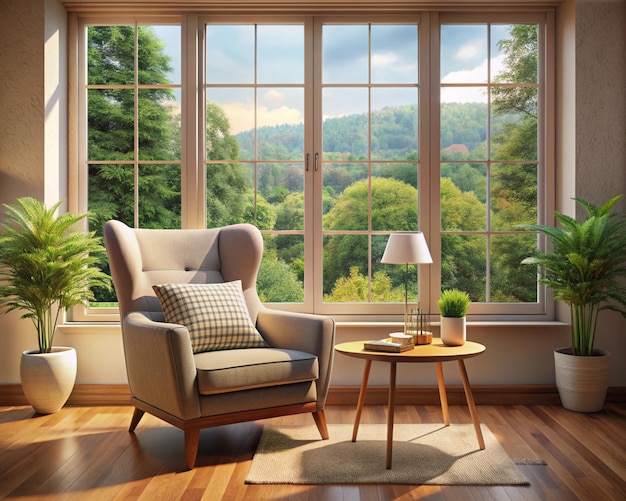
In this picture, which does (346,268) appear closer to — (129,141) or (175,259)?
(175,259)

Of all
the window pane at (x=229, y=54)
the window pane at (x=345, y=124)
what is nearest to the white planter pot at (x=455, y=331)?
the window pane at (x=345, y=124)

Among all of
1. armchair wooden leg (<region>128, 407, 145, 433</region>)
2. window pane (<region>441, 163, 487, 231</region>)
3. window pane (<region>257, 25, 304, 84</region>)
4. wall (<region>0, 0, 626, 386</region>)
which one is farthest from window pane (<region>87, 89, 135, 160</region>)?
window pane (<region>441, 163, 487, 231</region>)

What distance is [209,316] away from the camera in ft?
10.6

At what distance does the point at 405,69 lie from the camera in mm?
4707

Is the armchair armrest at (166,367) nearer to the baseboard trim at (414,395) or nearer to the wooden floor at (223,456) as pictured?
the wooden floor at (223,456)

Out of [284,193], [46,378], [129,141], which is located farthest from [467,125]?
[46,378]

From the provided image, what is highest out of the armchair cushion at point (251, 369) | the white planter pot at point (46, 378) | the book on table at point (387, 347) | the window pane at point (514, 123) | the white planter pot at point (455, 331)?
the window pane at point (514, 123)

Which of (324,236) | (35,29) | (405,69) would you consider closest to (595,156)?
(405,69)

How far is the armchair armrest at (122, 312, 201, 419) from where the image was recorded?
2842 millimetres

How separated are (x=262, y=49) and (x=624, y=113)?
8.06 ft

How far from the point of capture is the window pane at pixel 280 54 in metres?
4.32

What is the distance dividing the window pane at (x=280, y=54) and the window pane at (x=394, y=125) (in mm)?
619

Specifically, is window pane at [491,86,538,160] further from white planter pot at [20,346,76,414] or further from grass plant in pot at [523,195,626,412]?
white planter pot at [20,346,76,414]

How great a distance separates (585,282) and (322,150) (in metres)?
1.85
